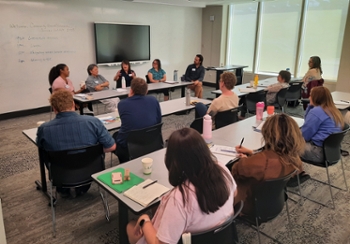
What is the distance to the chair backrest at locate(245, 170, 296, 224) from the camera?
1.75 m

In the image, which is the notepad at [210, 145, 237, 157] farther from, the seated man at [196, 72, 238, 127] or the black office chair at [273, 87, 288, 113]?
the black office chair at [273, 87, 288, 113]

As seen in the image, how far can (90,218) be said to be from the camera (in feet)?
8.53

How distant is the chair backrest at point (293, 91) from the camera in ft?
17.9

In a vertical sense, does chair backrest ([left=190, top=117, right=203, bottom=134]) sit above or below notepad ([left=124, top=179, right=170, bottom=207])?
above

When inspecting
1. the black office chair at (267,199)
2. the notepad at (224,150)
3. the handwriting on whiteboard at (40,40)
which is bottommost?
the black office chair at (267,199)

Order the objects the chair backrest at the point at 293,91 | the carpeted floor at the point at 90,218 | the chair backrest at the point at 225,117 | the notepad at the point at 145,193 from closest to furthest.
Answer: the notepad at the point at 145,193 → the carpeted floor at the point at 90,218 → the chair backrest at the point at 225,117 → the chair backrest at the point at 293,91

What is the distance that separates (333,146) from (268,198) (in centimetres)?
129

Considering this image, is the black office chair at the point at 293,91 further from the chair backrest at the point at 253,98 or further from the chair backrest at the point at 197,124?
the chair backrest at the point at 197,124

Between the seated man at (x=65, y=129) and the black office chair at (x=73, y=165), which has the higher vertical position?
the seated man at (x=65, y=129)

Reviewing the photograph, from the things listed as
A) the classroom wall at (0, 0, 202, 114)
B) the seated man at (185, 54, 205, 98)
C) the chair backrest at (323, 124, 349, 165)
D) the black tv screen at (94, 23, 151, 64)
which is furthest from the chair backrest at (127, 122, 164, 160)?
the black tv screen at (94, 23, 151, 64)

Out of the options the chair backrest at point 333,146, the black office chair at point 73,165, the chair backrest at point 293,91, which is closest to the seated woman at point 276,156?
the chair backrest at point 333,146

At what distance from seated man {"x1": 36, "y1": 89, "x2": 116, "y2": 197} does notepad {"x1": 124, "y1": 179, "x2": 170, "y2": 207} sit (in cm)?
83

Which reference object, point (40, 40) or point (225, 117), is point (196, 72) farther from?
point (225, 117)

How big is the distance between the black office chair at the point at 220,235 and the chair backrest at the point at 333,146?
162 centimetres
